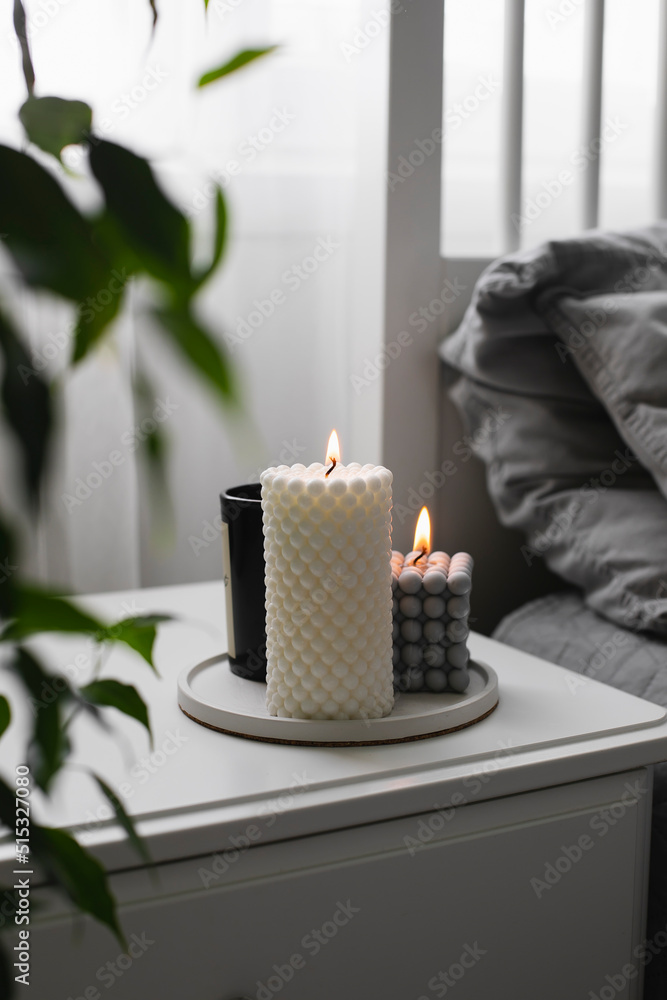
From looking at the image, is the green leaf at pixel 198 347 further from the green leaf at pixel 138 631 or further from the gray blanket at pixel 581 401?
the gray blanket at pixel 581 401

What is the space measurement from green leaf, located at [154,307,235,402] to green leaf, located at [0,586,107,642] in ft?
0.17

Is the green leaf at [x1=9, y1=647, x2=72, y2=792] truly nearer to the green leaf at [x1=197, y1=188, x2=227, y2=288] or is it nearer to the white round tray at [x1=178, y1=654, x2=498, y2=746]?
the green leaf at [x1=197, y1=188, x2=227, y2=288]

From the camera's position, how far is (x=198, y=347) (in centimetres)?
13

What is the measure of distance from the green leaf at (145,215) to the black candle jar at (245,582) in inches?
20.1

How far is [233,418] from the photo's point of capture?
125 millimetres

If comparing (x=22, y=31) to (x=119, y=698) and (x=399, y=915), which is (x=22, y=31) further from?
(x=399, y=915)

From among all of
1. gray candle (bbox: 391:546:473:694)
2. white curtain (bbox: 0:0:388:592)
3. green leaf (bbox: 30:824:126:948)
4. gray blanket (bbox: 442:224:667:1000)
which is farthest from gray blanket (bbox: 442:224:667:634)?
green leaf (bbox: 30:824:126:948)

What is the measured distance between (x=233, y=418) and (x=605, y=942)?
0.64 m

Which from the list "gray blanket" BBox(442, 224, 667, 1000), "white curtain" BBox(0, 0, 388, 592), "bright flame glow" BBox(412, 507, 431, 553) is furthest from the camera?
"white curtain" BBox(0, 0, 388, 592)

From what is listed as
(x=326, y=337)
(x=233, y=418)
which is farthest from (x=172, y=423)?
(x=233, y=418)

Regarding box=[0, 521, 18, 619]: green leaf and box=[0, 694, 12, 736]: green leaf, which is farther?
box=[0, 694, 12, 736]: green leaf

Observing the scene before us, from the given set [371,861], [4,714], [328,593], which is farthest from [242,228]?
[4,714]

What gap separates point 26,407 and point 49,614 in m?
0.04

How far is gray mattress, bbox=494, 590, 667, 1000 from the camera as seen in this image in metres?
0.69
